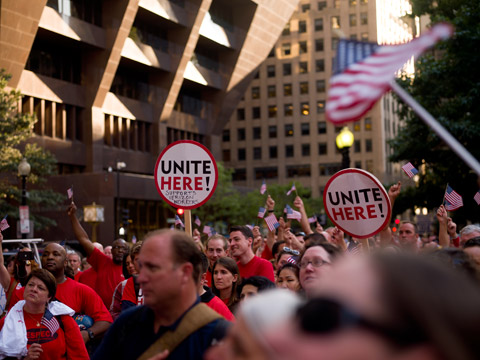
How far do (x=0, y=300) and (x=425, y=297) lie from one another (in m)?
7.16

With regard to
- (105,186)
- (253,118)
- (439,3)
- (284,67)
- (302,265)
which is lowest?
(302,265)

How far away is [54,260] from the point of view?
7.69 m

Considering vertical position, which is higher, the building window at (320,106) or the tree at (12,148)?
the building window at (320,106)

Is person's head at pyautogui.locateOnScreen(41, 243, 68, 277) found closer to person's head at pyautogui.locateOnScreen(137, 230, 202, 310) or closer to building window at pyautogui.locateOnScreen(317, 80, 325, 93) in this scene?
person's head at pyautogui.locateOnScreen(137, 230, 202, 310)

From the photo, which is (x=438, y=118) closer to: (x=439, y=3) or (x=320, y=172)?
(x=439, y=3)

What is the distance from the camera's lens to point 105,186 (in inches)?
1919

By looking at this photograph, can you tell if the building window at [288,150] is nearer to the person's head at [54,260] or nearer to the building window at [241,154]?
the building window at [241,154]

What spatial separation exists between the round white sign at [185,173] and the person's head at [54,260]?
1.31 metres

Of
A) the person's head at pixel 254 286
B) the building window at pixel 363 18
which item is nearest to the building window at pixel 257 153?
the building window at pixel 363 18

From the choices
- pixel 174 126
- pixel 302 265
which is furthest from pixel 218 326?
pixel 174 126

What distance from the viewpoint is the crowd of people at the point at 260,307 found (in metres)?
1.23

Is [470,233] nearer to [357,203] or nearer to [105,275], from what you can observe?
[357,203]

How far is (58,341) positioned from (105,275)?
387 centimetres

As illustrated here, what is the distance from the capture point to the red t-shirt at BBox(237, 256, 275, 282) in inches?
325
